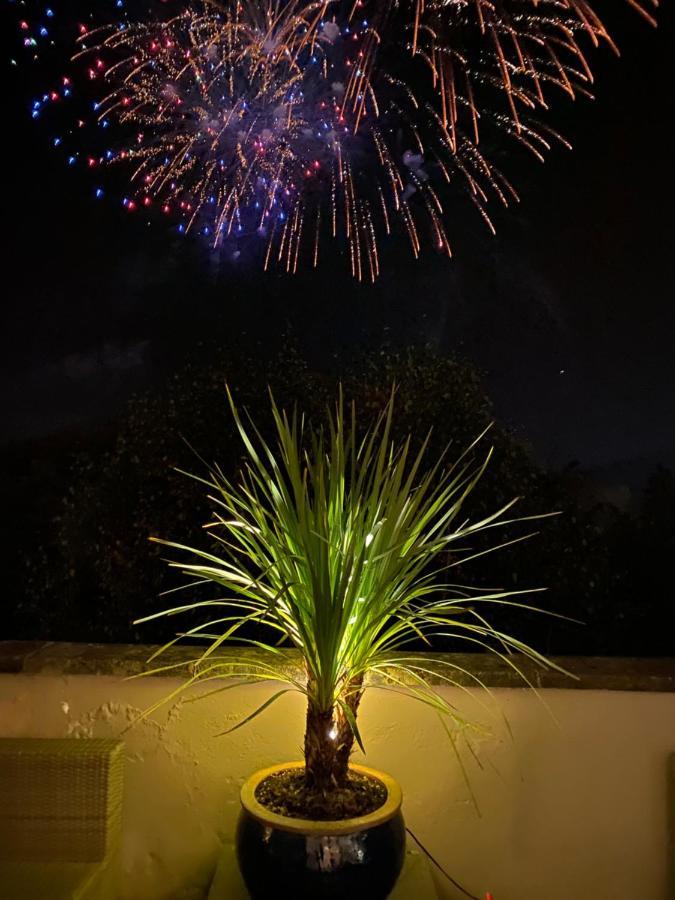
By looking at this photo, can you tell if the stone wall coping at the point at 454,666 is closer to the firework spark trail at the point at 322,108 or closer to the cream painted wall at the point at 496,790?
the cream painted wall at the point at 496,790

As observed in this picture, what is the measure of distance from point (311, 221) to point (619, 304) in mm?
1162

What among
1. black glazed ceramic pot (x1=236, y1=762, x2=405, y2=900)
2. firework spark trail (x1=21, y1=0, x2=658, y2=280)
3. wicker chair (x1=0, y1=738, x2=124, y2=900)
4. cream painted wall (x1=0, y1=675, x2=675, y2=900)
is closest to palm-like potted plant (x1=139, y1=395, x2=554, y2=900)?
black glazed ceramic pot (x1=236, y1=762, x2=405, y2=900)

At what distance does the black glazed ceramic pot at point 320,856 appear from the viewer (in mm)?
1570

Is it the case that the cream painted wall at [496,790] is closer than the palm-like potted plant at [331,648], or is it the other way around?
the palm-like potted plant at [331,648]

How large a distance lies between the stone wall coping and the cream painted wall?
4cm

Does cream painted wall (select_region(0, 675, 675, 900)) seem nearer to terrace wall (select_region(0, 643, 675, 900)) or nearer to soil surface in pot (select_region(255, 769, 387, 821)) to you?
terrace wall (select_region(0, 643, 675, 900))

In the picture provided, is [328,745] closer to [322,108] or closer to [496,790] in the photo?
[496,790]

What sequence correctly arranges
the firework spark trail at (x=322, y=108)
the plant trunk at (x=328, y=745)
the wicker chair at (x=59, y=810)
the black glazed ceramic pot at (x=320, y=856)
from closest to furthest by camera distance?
the black glazed ceramic pot at (x=320, y=856) < the plant trunk at (x=328, y=745) < the wicker chair at (x=59, y=810) < the firework spark trail at (x=322, y=108)

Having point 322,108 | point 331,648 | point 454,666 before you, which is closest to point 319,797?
point 331,648

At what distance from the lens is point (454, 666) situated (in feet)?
6.78

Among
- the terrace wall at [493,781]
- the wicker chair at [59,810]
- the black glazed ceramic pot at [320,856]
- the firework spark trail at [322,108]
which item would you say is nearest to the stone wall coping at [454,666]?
the terrace wall at [493,781]

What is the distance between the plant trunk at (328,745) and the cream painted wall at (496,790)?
38 cm

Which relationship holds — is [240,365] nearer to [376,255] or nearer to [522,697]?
[376,255]

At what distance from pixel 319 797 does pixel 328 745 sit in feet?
0.37
